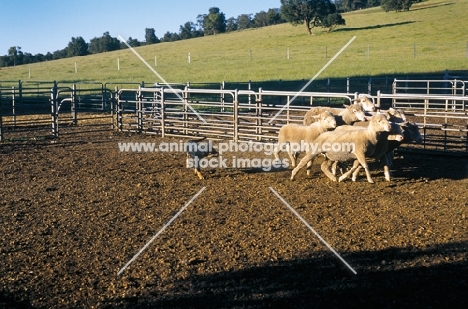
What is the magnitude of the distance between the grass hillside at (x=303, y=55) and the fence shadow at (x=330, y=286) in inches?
1424

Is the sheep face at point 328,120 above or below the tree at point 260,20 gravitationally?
below

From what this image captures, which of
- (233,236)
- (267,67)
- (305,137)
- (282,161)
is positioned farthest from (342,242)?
(267,67)

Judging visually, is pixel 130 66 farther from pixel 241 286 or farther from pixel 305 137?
A: pixel 241 286

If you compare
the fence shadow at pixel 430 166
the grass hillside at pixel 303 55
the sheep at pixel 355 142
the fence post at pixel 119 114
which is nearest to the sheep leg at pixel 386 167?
the sheep at pixel 355 142

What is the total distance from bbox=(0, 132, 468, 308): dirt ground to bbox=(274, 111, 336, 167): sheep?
20.9 inches

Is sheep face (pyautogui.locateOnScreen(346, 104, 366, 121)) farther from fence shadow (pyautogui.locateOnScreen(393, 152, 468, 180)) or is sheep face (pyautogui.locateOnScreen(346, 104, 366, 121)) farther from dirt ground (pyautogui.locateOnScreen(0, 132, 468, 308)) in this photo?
fence shadow (pyautogui.locateOnScreen(393, 152, 468, 180))

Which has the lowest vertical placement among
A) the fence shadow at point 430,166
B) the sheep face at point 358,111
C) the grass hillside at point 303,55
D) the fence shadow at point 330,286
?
the fence shadow at point 330,286

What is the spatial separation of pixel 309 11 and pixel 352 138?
204 feet

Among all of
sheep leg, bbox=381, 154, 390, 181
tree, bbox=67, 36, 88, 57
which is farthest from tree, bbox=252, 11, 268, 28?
sheep leg, bbox=381, 154, 390, 181

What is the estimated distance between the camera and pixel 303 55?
183 feet

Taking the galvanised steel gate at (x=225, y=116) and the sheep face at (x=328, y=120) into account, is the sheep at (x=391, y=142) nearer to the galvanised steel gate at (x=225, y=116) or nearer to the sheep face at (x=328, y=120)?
the sheep face at (x=328, y=120)

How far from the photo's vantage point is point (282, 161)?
11352 millimetres

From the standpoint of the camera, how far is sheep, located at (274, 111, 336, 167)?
1013 cm

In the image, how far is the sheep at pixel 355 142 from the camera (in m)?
9.32
